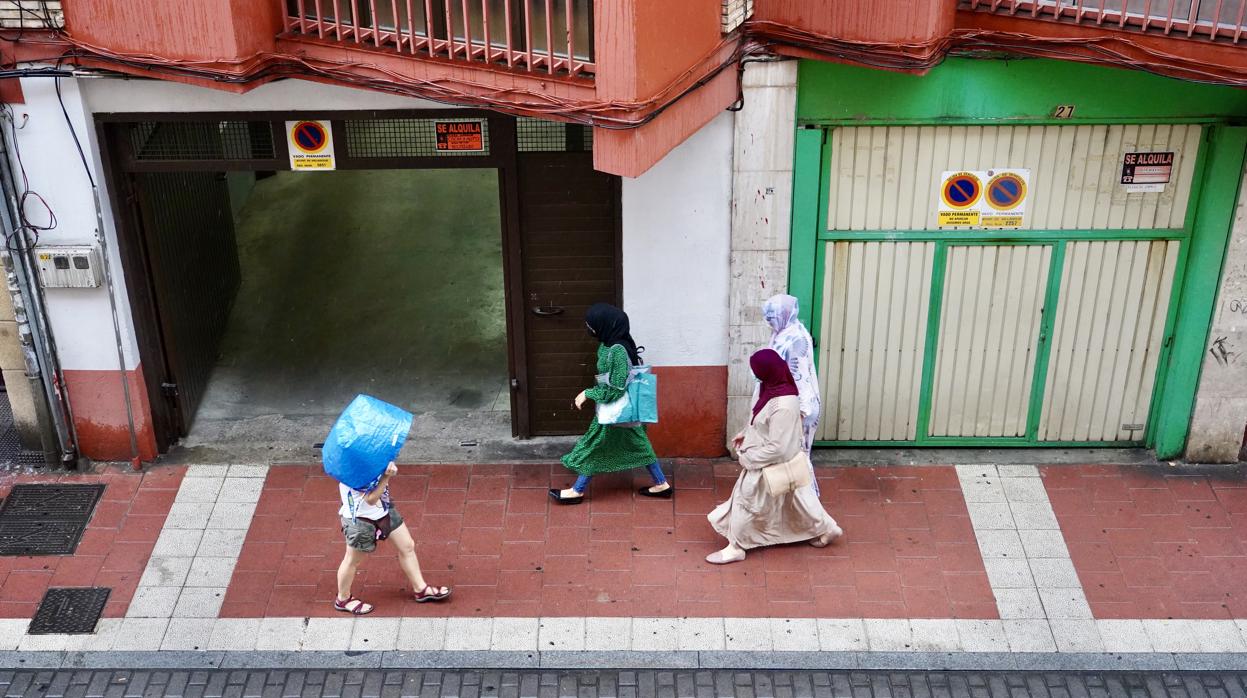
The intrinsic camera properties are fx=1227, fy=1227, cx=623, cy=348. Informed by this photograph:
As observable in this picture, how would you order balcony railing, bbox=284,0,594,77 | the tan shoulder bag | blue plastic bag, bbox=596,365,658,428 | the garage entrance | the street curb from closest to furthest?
balcony railing, bbox=284,0,594,77
the street curb
the tan shoulder bag
blue plastic bag, bbox=596,365,658,428
the garage entrance

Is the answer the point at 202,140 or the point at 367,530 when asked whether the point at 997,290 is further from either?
the point at 202,140

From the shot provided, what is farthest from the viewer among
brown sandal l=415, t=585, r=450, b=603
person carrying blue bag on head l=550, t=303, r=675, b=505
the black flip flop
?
the black flip flop

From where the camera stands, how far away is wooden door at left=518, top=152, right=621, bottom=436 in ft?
28.3

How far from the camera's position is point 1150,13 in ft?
24.3

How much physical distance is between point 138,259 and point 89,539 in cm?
202

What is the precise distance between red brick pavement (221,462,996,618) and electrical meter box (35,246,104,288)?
6.23 feet

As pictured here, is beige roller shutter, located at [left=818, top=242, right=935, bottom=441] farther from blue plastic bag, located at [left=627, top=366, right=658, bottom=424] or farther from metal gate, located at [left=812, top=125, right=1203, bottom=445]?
blue plastic bag, located at [left=627, top=366, right=658, bottom=424]

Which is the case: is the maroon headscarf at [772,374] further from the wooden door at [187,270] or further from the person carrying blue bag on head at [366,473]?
the wooden door at [187,270]

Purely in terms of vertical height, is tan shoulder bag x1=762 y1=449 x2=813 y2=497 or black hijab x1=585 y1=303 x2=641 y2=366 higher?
black hijab x1=585 y1=303 x2=641 y2=366

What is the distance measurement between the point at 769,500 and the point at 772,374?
3.17 feet

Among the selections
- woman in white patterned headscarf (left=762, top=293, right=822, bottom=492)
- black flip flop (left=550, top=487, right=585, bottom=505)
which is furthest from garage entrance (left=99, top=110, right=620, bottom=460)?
woman in white patterned headscarf (left=762, top=293, right=822, bottom=492)

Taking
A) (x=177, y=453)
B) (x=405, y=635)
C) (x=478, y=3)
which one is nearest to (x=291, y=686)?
(x=405, y=635)

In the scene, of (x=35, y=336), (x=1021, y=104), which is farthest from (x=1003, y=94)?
(x=35, y=336)

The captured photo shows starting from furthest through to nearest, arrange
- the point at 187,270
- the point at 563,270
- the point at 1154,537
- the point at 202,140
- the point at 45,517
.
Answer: the point at 187,270 → the point at 563,270 → the point at 45,517 → the point at 202,140 → the point at 1154,537
